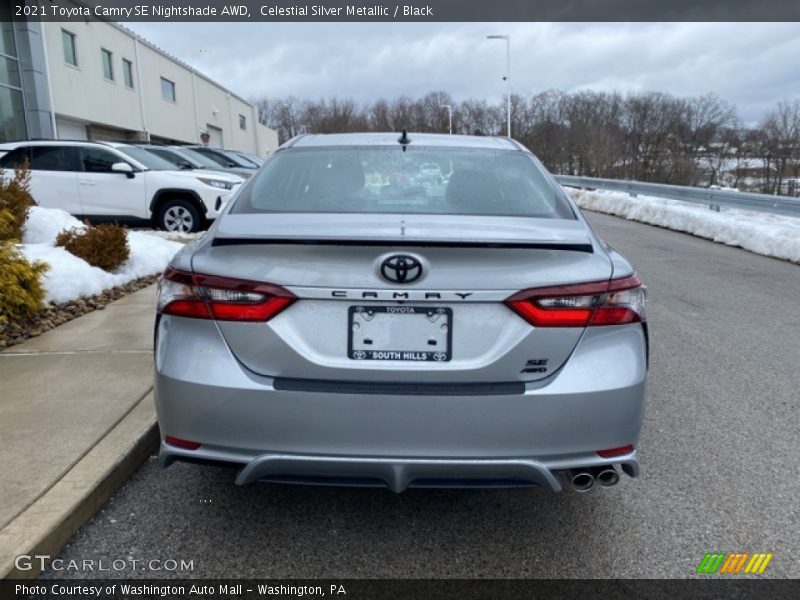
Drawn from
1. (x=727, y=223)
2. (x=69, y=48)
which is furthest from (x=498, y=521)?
(x=69, y=48)

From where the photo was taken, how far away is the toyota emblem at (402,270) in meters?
2.13

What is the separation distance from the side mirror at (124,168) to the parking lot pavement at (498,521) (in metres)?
8.46

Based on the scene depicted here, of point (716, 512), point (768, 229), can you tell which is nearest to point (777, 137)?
point (768, 229)

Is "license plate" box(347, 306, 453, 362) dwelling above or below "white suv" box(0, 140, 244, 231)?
below

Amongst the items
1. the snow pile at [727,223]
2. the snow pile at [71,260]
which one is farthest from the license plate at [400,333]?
the snow pile at [727,223]

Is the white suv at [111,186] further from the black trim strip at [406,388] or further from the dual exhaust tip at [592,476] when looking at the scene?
the dual exhaust tip at [592,476]

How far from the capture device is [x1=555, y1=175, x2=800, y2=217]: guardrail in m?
13.2

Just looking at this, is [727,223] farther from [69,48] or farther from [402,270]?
[69,48]

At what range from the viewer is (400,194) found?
112 inches

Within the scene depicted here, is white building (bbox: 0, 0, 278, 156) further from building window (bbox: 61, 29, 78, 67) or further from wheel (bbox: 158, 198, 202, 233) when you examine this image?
wheel (bbox: 158, 198, 202, 233)

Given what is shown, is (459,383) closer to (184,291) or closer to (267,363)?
(267,363)

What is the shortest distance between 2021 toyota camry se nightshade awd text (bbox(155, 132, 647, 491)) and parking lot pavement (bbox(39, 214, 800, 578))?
441 mm

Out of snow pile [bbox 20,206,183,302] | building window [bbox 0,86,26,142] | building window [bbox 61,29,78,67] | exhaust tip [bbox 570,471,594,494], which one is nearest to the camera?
exhaust tip [bbox 570,471,594,494]

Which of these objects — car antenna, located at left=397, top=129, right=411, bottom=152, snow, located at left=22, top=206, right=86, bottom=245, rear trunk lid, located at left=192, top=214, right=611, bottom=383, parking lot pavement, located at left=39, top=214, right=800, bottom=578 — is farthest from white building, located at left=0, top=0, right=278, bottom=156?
rear trunk lid, located at left=192, top=214, right=611, bottom=383
